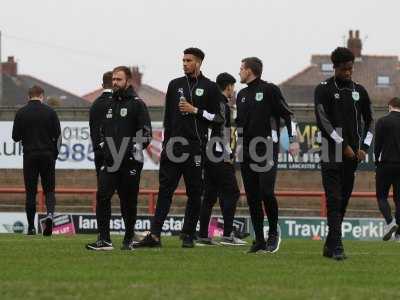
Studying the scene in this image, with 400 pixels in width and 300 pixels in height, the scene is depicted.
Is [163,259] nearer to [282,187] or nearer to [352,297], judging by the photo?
[352,297]

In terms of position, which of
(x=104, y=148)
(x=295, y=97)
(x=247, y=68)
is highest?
(x=295, y=97)

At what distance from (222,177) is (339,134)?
3124 mm

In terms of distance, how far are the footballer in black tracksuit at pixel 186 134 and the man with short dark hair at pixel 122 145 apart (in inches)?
22.5

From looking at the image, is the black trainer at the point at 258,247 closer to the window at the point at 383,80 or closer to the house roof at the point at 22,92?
the house roof at the point at 22,92

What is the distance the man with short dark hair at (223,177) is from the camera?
1317 cm

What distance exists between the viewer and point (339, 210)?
422 inches

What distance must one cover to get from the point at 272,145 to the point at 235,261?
64.4 inches

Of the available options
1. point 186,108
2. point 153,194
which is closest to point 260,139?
point 186,108

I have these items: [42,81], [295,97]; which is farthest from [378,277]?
[42,81]

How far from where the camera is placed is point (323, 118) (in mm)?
10703

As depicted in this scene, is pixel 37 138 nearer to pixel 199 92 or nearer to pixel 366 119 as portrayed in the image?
pixel 199 92

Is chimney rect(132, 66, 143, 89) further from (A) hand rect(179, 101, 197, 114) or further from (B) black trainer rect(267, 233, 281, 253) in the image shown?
(B) black trainer rect(267, 233, 281, 253)

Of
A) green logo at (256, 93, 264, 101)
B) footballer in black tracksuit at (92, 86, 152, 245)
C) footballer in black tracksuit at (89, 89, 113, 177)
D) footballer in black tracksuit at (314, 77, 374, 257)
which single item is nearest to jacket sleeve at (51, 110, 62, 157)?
footballer in black tracksuit at (89, 89, 113, 177)

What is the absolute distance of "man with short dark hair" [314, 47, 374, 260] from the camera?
10.7m
